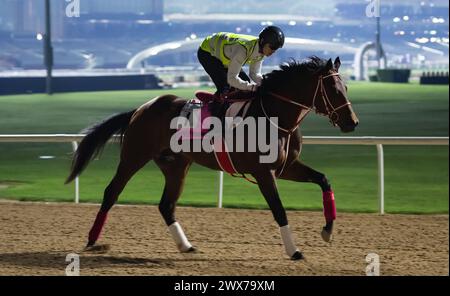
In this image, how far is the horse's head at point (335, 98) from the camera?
581 cm

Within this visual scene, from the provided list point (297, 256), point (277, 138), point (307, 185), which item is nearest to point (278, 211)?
point (297, 256)

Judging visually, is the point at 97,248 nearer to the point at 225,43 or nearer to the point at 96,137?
the point at 96,137

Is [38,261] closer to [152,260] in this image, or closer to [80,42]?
[152,260]

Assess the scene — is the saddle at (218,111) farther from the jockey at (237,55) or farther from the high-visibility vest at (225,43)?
the high-visibility vest at (225,43)

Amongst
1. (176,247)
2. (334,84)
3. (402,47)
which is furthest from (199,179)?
(402,47)

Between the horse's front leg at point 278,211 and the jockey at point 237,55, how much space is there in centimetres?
59

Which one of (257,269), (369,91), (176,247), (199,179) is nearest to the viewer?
(257,269)

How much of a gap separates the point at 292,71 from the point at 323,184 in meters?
0.74

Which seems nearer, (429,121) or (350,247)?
(350,247)

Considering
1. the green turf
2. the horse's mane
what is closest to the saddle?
the horse's mane

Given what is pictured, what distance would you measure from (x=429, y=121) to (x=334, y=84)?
17.5 metres

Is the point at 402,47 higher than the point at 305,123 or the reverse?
the reverse

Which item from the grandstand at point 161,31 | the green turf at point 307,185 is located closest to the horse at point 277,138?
the green turf at point 307,185

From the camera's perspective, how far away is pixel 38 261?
5891mm
